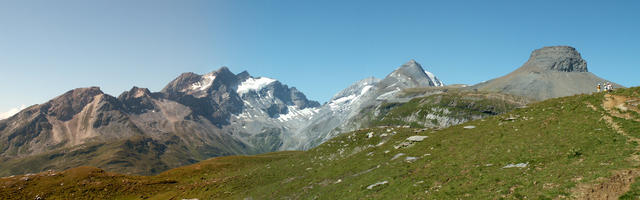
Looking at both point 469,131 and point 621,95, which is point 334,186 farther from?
point 621,95

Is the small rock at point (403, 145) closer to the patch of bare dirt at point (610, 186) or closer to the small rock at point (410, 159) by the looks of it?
the small rock at point (410, 159)

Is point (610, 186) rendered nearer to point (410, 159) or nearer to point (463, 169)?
point (463, 169)

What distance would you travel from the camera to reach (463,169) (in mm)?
32812

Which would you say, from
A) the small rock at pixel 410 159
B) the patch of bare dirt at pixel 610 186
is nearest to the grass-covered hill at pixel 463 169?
the patch of bare dirt at pixel 610 186

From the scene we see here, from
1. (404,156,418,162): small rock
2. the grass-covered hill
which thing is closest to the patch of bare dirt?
the grass-covered hill

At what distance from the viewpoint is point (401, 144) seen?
50.5 m

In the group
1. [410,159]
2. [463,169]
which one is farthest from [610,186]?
[410,159]

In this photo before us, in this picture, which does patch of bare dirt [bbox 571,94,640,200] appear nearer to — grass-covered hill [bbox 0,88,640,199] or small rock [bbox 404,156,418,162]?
grass-covered hill [bbox 0,88,640,199]

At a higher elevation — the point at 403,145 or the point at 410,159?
the point at 403,145

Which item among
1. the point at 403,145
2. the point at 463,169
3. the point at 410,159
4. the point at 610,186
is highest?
the point at 403,145

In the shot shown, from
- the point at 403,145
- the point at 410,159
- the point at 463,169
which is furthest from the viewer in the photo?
the point at 403,145

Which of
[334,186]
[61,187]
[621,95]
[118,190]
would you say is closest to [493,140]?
[621,95]

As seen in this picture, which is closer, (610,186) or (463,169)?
(610,186)

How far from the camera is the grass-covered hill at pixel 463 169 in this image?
991 inches
